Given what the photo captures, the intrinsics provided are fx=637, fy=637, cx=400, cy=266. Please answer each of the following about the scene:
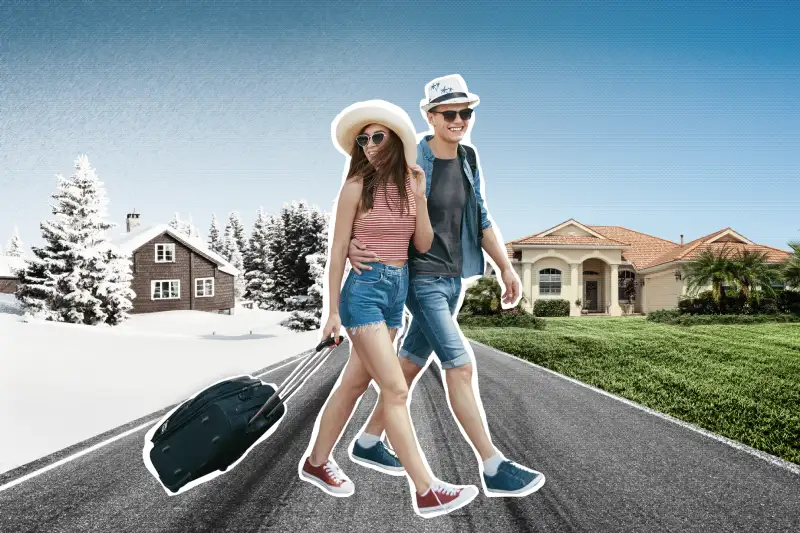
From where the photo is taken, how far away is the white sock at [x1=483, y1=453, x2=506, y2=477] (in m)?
3.64

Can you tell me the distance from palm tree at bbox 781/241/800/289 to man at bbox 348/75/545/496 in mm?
32095

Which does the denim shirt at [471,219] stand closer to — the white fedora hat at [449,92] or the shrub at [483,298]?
the white fedora hat at [449,92]

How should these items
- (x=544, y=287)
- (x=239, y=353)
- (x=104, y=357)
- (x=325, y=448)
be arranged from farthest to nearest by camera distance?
(x=544, y=287) < (x=239, y=353) < (x=104, y=357) < (x=325, y=448)

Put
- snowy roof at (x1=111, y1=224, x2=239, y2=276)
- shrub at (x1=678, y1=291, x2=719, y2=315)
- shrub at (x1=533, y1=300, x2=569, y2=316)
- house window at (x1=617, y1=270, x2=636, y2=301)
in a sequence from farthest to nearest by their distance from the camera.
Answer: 1. snowy roof at (x1=111, y1=224, x2=239, y2=276)
2. house window at (x1=617, y1=270, x2=636, y2=301)
3. shrub at (x1=533, y1=300, x2=569, y2=316)
4. shrub at (x1=678, y1=291, x2=719, y2=315)

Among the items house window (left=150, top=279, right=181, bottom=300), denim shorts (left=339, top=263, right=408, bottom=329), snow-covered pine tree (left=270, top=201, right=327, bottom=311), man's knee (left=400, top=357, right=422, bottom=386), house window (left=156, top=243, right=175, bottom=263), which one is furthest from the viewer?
house window (left=156, top=243, right=175, bottom=263)

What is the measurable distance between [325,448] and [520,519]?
5.04 ft

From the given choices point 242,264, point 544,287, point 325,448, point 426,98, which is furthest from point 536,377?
point 242,264

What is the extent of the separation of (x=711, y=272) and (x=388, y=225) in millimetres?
33712

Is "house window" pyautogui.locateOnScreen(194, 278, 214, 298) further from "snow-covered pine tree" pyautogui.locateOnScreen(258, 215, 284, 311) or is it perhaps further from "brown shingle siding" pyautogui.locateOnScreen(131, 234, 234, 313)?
"snow-covered pine tree" pyautogui.locateOnScreen(258, 215, 284, 311)

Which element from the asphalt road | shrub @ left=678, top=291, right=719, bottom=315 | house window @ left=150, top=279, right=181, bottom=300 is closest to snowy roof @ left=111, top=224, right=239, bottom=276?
house window @ left=150, top=279, right=181, bottom=300

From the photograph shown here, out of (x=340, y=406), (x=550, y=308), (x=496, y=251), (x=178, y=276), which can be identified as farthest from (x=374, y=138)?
(x=178, y=276)

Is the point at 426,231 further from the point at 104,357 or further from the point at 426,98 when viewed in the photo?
the point at 104,357

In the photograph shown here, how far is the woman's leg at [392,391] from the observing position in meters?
3.31

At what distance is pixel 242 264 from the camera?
285 feet
